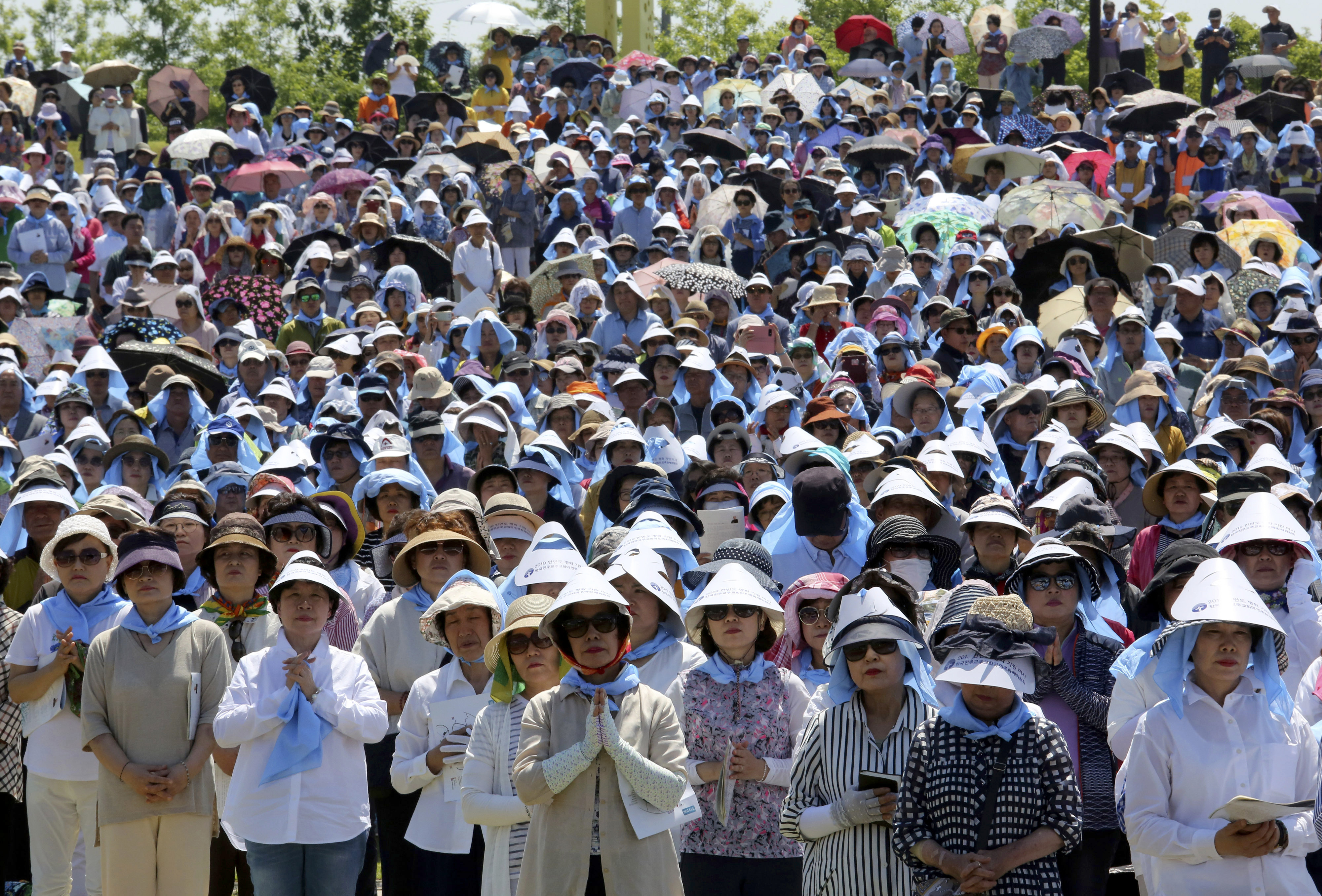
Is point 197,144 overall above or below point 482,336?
above

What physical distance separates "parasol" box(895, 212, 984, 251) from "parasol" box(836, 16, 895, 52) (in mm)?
11746

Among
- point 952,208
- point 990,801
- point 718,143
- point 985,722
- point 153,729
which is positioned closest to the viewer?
point 990,801

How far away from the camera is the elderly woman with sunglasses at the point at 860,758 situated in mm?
4598

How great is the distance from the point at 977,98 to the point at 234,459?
16.2m

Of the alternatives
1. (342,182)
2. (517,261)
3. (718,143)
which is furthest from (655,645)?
(718,143)

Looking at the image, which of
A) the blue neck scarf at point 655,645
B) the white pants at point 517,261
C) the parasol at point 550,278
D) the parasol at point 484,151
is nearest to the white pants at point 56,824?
the blue neck scarf at point 655,645

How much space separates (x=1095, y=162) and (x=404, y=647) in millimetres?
15749

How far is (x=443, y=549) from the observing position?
6391 mm

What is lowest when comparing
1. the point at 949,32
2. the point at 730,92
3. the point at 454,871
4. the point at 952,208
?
the point at 454,871

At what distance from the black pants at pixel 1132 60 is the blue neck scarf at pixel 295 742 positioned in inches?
1004

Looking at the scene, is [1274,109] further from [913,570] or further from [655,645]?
[655,645]

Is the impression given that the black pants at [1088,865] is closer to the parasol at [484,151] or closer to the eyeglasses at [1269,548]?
the eyeglasses at [1269,548]

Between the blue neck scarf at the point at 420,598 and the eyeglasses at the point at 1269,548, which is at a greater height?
the eyeglasses at the point at 1269,548

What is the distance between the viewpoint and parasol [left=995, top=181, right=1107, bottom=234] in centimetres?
1619
